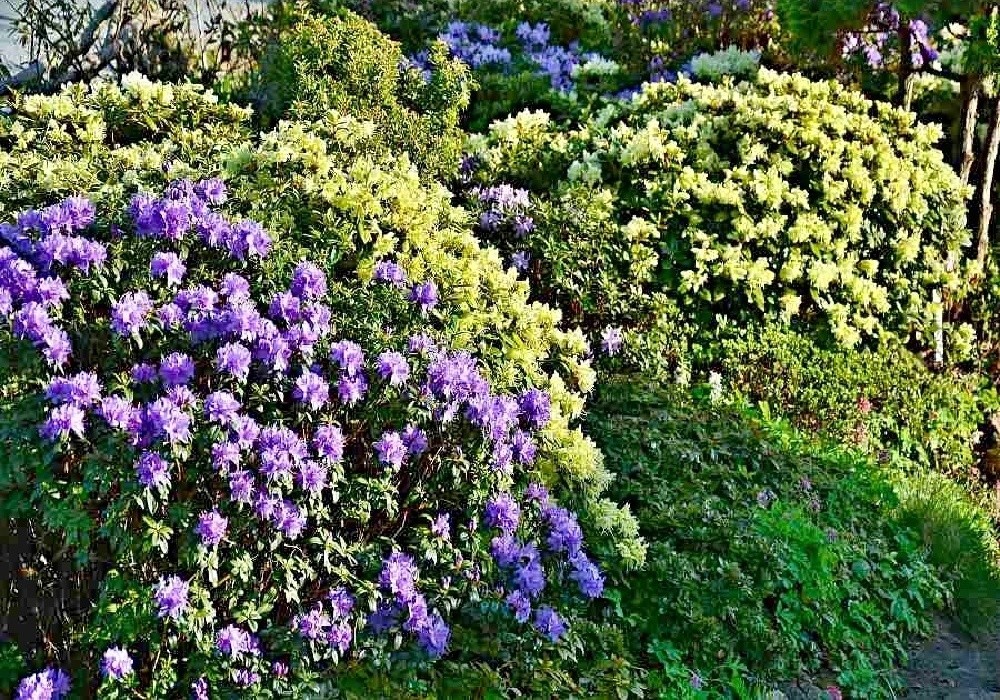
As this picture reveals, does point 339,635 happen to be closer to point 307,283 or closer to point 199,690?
point 199,690

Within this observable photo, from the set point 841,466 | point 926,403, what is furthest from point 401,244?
point 926,403

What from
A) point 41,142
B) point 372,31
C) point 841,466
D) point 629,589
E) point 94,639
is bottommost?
point 94,639

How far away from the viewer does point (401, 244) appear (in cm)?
369

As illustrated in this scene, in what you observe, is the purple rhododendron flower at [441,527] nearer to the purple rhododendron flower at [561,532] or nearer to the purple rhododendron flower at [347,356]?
the purple rhododendron flower at [561,532]

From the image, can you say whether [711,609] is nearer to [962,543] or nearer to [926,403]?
[962,543]

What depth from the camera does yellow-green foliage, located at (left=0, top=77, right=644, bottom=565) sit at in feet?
11.6

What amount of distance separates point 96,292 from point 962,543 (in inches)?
130

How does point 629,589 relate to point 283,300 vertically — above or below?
below

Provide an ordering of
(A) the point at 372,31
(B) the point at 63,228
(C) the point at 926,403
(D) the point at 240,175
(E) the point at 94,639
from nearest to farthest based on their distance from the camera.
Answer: (E) the point at 94,639, (B) the point at 63,228, (D) the point at 240,175, (A) the point at 372,31, (C) the point at 926,403

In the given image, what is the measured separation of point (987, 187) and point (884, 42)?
1033mm

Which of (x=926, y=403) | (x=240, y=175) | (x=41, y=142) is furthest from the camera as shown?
(x=926, y=403)

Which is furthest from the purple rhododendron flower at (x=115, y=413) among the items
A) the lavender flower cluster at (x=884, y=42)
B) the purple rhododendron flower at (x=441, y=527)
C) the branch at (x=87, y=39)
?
the lavender flower cluster at (x=884, y=42)

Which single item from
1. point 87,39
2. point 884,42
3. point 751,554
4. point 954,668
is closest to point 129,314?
point 751,554

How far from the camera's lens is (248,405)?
3182mm
